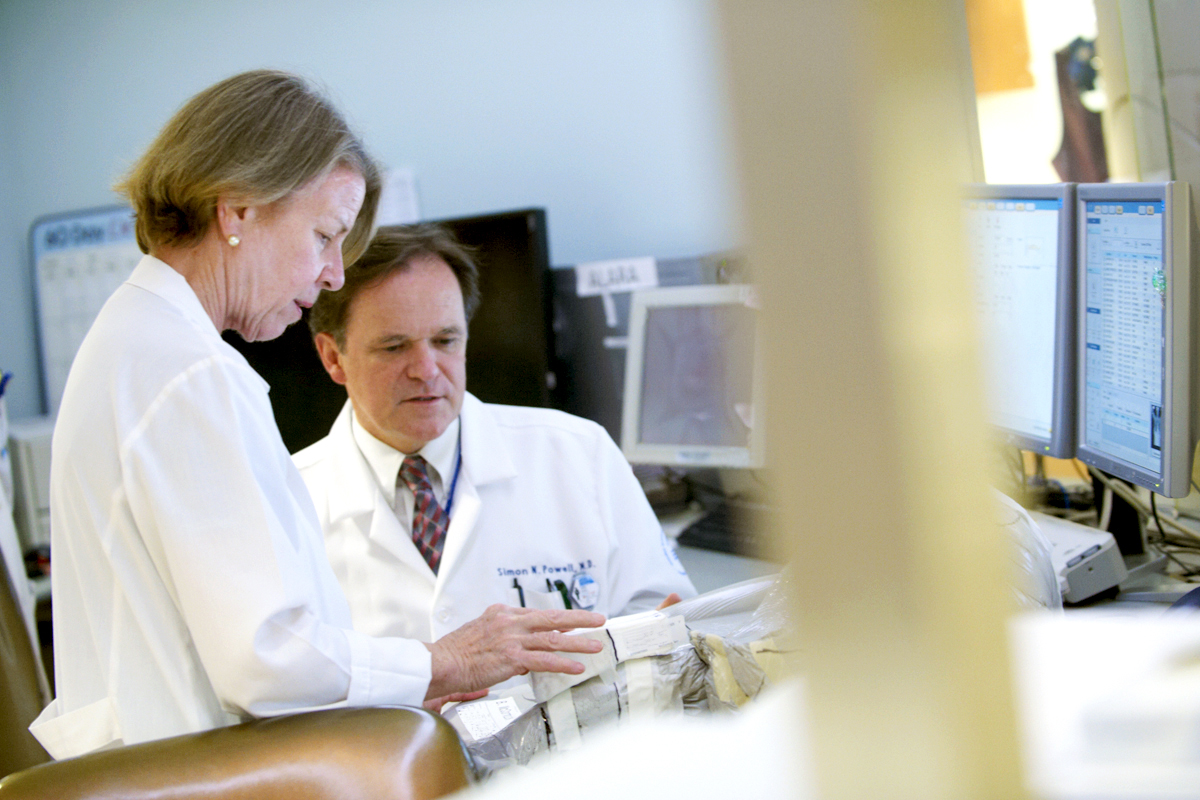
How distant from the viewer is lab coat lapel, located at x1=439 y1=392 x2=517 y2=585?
1246 millimetres

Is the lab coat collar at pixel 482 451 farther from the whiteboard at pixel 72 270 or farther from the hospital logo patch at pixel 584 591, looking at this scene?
the whiteboard at pixel 72 270

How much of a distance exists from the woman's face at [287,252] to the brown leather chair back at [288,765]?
43 centimetres

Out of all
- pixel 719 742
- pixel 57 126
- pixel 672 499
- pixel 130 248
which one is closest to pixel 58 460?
pixel 719 742

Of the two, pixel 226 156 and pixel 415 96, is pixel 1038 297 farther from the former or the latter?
pixel 415 96

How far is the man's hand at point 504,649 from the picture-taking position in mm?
888

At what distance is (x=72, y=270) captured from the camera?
9.07 feet

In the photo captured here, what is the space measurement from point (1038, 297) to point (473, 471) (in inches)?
29.5

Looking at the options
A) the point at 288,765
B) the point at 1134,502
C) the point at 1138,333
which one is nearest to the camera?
the point at 288,765

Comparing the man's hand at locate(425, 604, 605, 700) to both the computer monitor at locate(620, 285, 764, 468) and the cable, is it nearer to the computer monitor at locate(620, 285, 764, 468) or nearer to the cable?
the cable

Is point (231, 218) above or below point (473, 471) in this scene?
above

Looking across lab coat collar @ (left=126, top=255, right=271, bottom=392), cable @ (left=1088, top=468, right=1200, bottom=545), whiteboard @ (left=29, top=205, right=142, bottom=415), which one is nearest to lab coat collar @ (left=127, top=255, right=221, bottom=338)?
lab coat collar @ (left=126, top=255, right=271, bottom=392)

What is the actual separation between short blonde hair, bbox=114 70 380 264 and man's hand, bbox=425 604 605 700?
46cm

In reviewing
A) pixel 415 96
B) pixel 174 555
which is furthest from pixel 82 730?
pixel 415 96

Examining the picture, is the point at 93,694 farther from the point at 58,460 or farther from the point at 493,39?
the point at 493,39
